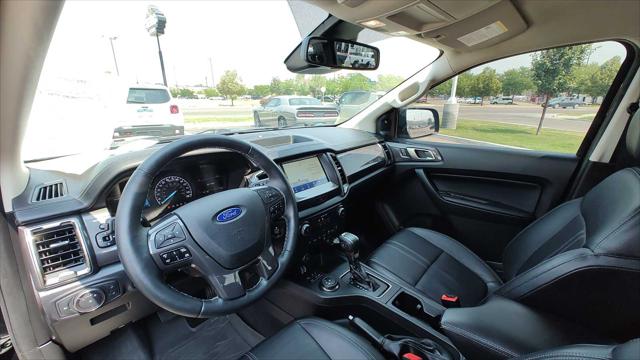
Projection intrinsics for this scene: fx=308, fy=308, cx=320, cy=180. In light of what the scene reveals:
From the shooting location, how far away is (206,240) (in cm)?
105

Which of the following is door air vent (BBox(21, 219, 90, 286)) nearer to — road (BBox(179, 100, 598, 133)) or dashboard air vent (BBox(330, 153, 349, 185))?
road (BBox(179, 100, 598, 133))

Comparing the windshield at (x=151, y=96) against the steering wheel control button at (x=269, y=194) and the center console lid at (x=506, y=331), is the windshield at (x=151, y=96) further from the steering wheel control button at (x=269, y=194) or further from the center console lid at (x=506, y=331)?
the center console lid at (x=506, y=331)

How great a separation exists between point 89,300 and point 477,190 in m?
2.41

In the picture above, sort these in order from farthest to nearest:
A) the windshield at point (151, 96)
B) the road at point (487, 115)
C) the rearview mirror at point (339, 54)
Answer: the windshield at point (151, 96), the road at point (487, 115), the rearview mirror at point (339, 54)

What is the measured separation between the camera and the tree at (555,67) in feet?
6.28

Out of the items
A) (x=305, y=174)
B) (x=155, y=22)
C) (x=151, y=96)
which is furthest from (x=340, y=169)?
(x=151, y=96)

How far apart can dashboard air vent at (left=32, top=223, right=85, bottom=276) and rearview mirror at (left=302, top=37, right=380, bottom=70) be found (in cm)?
139

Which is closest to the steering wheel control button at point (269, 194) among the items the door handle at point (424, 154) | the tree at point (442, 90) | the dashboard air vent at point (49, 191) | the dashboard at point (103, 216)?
the dashboard at point (103, 216)

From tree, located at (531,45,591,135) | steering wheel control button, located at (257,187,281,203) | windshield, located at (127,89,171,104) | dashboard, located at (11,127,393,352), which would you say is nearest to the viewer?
dashboard, located at (11,127,393,352)

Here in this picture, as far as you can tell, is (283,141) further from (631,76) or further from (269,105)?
(631,76)

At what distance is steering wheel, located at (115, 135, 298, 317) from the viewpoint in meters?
0.95

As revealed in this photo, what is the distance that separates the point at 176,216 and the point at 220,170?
2.16ft

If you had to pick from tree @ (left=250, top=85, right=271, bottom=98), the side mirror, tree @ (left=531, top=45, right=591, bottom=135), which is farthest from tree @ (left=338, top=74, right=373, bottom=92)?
tree @ (left=531, top=45, right=591, bottom=135)

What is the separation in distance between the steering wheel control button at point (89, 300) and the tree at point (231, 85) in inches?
63.9
